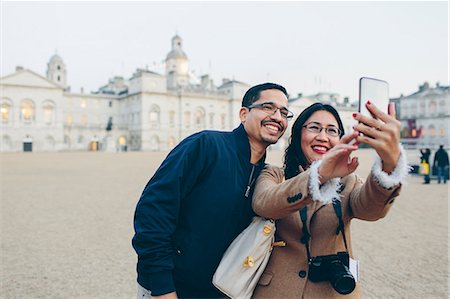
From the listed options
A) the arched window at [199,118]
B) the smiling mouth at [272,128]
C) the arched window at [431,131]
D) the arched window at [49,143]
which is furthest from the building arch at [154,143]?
the smiling mouth at [272,128]

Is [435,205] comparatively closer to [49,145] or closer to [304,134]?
[304,134]

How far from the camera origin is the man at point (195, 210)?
1.91 meters

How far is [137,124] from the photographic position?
5819cm

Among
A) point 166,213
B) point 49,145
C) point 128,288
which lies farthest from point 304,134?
point 49,145

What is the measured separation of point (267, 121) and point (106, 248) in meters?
5.31

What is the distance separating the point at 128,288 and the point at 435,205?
9178 mm

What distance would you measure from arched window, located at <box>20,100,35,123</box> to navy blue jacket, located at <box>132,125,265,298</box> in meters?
57.2

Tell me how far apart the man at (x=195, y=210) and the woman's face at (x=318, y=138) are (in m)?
0.16

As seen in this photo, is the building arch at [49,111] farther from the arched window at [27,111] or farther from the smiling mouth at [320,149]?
the smiling mouth at [320,149]

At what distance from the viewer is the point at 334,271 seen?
1.93m

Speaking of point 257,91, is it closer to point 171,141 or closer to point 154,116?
point 154,116

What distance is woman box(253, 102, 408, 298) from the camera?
159 cm

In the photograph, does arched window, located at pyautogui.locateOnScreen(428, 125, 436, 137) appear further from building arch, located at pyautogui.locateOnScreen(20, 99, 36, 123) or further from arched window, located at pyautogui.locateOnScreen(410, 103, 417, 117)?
building arch, located at pyautogui.locateOnScreen(20, 99, 36, 123)

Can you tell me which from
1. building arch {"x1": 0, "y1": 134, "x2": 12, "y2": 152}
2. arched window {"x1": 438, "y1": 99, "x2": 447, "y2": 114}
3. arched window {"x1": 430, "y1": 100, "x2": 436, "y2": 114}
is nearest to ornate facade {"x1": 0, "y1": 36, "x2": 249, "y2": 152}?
building arch {"x1": 0, "y1": 134, "x2": 12, "y2": 152}
